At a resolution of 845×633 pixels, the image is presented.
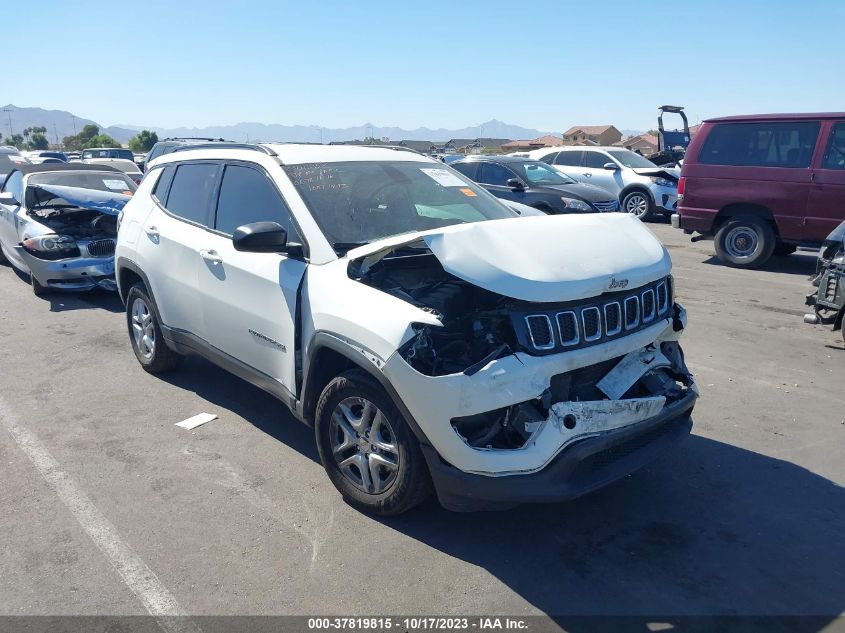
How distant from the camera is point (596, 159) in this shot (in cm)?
1716

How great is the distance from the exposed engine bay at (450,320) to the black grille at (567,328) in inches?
9.0

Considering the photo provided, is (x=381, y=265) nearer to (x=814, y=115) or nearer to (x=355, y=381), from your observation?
(x=355, y=381)

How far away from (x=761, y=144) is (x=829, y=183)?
1.12 meters

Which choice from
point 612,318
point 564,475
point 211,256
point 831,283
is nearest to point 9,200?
point 211,256

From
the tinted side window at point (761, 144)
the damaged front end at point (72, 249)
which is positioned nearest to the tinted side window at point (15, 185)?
the damaged front end at point (72, 249)

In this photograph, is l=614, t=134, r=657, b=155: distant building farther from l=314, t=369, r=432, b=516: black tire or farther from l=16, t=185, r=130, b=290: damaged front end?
l=314, t=369, r=432, b=516: black tire

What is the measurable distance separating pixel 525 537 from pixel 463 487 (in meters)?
0.63

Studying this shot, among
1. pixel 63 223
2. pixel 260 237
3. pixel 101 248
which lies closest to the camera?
pixel 260 237

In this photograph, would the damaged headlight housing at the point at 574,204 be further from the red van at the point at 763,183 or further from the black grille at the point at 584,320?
the black grille at the point at 584,320

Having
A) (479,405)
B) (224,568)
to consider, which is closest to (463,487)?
(479,405)

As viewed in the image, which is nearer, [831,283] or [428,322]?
[428,322]

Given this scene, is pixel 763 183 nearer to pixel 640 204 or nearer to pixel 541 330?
pixel 640 204

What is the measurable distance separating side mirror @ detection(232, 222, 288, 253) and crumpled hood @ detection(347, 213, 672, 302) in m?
0.45

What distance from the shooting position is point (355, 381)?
3609 millimetres
